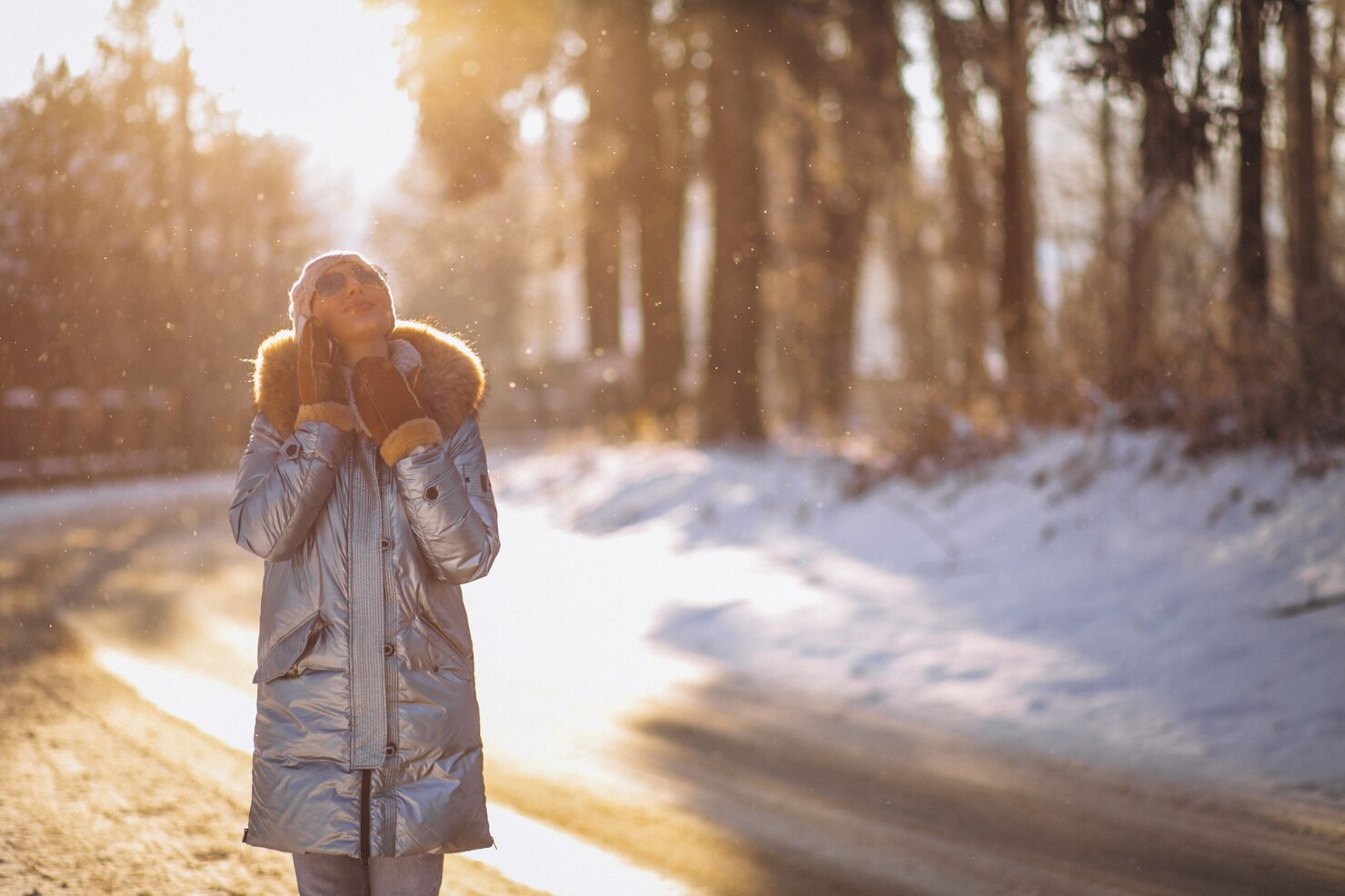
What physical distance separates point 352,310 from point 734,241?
13637 millimetres

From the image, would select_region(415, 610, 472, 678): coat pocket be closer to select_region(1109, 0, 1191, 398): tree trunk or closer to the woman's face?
the woman's face

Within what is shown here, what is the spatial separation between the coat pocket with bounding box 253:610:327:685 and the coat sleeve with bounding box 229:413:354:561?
17cm

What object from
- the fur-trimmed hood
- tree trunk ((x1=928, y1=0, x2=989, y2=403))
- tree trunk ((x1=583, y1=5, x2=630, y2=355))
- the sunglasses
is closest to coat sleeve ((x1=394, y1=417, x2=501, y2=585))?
the fur-trimmed hood

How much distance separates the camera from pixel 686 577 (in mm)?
11359

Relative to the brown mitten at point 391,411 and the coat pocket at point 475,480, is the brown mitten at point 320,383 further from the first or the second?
the coat pocket at point 475,480

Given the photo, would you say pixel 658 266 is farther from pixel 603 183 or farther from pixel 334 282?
pixel 334 282

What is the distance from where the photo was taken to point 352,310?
3256 mm

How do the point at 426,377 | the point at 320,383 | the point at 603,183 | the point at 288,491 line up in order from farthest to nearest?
the point at 603,183 < the point at 426,377 < the point at 320,383 < the point at 288,491

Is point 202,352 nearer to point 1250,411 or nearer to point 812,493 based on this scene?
point 812,493

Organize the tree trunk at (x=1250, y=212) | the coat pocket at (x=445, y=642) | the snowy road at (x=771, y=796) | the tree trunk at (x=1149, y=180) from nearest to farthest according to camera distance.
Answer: the coat pocket at (x=445, y=642) → the snowy road at (x=771, y=796) → the tree trunk at (x=1250, y=212) → the tree trunk at (x=1149, y=180)

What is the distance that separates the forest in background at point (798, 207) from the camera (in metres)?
9.51

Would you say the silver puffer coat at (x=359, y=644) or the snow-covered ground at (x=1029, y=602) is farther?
the snow-covered ground at (x=1029, y=602)

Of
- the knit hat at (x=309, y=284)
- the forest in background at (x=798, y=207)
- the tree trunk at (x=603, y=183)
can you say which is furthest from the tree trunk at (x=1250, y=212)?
the tree trunk at (x=603, y=183)

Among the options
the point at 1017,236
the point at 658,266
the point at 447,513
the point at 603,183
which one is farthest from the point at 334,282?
the point at 603,183
